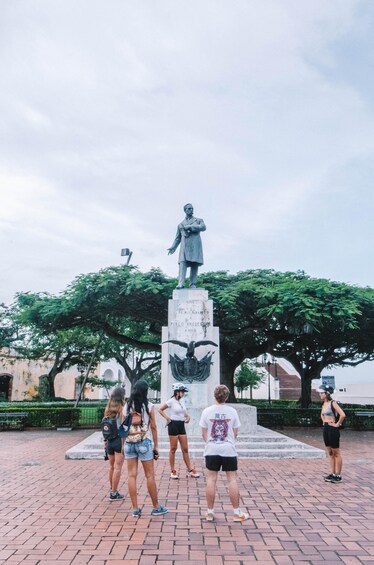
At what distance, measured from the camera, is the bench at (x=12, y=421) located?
1794 cm

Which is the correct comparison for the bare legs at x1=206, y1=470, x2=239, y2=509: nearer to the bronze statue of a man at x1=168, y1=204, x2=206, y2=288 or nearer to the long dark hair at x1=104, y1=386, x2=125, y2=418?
the long dark hair at x1=104, y1=386, x2=125, y2=418

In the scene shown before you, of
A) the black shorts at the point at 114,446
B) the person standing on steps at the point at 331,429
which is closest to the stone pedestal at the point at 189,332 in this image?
the person standing on steps at the point at 331,429

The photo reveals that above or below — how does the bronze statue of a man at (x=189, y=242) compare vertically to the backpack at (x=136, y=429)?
above

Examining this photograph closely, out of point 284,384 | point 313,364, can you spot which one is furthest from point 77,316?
point 284,384

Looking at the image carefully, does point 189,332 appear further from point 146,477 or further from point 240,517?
point 240,517

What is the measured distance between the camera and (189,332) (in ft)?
42.8

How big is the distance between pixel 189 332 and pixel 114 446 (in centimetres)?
689

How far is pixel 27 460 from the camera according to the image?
10234mm

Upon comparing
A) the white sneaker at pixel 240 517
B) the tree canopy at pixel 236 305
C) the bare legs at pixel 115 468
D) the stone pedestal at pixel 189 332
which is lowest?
the white sneaker at pixel 240 517

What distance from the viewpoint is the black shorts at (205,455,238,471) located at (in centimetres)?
528

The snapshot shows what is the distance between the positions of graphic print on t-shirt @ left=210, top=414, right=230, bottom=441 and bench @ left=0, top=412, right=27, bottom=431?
1478 centimetres

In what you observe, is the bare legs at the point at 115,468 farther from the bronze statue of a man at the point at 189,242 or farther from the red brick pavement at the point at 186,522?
the bronze statue of a man at the point at 189,242

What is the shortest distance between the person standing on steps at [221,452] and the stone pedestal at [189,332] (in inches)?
278

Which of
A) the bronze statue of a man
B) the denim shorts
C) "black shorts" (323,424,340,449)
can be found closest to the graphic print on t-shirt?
the denim shorts
